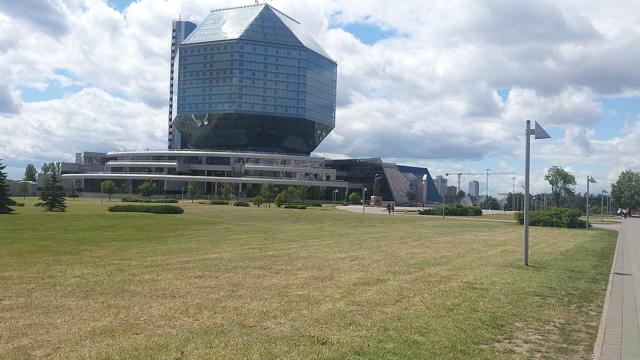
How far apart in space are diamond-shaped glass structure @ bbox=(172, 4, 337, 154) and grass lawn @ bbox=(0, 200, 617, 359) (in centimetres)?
13947

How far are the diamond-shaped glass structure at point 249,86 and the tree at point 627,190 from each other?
8275 cm

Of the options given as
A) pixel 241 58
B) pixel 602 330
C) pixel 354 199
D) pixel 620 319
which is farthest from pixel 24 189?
pixel 602 330

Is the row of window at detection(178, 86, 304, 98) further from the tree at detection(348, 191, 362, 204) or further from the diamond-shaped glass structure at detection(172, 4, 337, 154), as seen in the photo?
the tree at detection(348, 191, 362, 204)

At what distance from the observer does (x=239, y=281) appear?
12898 mm

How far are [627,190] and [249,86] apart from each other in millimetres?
103155

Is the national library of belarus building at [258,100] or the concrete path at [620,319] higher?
the national library of belarus building at [258,100]

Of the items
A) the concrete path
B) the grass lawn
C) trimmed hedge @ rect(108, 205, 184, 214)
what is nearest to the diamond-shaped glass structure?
trimmed hedge @ rect(108, 205, 184, 214)

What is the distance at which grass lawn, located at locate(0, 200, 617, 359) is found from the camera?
25.5 ft

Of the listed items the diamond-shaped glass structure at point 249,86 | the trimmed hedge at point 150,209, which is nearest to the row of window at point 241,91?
the diamond-shaped glass structure at point 249,86

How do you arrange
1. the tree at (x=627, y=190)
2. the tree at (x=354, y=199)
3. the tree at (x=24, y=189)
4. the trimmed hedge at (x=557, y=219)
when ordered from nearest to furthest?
the trimmed hedge at (x=557, y=219)
the tree at (x=354, y=199)
the tree at (x=24, y=189)
the tree at (x=627, y=190)

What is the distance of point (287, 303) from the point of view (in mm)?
10578

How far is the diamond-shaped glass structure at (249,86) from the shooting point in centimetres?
15788

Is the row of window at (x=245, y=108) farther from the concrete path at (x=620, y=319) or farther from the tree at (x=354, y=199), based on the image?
the concrete path at (x=620, y=319)

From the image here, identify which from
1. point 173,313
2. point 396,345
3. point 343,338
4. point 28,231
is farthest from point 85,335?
point 28,231
